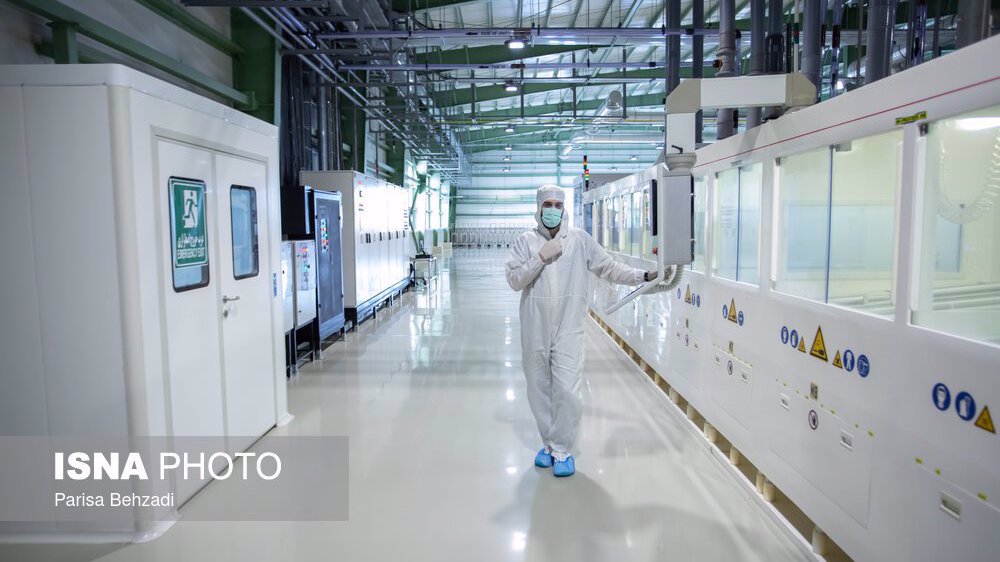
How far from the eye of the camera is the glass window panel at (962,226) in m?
1.98

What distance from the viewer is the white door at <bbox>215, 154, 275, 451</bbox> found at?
3.70 metres

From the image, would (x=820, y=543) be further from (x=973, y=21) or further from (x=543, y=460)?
(x=973, y=21)

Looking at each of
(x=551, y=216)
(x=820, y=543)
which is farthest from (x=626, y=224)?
(x=820, y=543)

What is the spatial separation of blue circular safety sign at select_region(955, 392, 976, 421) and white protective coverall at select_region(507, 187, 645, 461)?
192cm

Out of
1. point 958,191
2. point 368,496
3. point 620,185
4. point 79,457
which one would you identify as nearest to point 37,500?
point 79,457

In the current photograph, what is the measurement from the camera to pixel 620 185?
24.0 ft

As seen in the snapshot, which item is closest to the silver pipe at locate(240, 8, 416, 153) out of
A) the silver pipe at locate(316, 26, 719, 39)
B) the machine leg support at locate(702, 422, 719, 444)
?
the silver pipe at locate(316, 26, 719, 39)

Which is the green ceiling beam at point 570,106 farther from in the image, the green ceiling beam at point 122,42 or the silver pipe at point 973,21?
the silver pipe at point 973,21

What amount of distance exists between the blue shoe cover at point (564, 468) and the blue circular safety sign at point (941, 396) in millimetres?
2117

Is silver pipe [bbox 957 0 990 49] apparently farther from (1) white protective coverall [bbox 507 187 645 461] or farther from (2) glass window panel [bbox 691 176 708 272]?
(1) white protective coverall [bbox 507 187 645 461]

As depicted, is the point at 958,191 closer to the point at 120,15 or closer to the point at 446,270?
the point at 120,15

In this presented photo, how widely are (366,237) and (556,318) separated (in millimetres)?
6227

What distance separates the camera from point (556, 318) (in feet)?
12.0

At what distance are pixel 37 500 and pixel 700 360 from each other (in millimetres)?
4178
